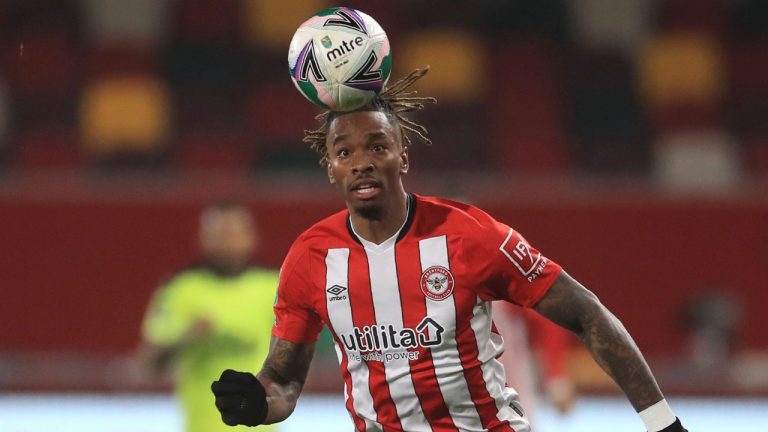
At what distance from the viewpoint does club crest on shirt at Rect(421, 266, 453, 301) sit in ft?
12.7

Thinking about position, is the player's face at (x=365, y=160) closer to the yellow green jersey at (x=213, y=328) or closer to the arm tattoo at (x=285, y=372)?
the arm tattoo at (x=285, y=372)

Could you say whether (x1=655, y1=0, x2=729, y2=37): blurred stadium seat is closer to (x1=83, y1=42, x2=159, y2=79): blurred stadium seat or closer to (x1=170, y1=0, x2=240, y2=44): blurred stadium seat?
(x1=170, y1=0, x2=240, y2=44): blurred stadium seat

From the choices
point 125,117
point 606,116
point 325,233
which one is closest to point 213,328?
point 325,233

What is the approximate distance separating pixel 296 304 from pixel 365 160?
549mm

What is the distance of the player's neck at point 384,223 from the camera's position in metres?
3.99

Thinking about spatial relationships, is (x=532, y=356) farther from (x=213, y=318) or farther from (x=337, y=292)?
(x=337, y=292)

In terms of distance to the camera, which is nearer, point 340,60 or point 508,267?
point 508,267

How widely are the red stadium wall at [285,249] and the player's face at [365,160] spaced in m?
8.75

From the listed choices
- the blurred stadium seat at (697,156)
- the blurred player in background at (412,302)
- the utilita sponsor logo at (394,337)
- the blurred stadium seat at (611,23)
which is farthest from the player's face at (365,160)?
the blurred stadium seat at (611,23)

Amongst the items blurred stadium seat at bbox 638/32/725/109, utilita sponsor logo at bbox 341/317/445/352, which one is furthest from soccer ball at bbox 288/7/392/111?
blurred stadium seat at bbox 638/32/725/109

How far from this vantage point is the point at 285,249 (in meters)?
12.8

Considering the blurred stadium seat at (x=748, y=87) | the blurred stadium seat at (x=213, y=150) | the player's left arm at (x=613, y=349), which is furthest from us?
the blurred stadium seat at (x=748, y=87)

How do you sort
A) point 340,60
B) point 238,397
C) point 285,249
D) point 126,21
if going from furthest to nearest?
point 126,21, point 285,249, point 340,60, point 238,397

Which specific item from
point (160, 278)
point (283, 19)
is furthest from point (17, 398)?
point (283, 19)
